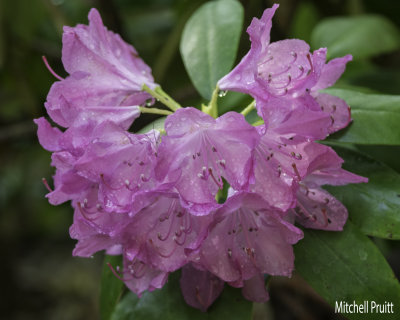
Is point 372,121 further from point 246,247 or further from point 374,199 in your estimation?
point 246,247

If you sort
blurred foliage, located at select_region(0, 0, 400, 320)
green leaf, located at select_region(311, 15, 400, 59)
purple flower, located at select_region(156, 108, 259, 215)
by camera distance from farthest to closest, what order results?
blurred foliage, located at select_region(0, 0, 400, 320)
green leaf, located at select_region(311, 15, 400, 59)
purple flower, located at select_region(156, 108, 259, 215)

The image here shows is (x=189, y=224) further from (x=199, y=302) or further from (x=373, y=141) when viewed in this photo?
(x=373, y=141)

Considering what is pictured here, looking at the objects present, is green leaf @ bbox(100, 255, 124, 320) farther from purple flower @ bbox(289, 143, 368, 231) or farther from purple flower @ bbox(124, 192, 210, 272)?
purple flower @ bbox(289, 143, 368, 231)

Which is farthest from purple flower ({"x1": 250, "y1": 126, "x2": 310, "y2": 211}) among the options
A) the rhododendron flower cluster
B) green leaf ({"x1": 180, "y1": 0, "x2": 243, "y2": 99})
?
green leaf ({"x1": 180, "y1": 0, "x2": 243, "y2": 99})

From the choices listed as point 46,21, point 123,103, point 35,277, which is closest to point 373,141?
point 123,103

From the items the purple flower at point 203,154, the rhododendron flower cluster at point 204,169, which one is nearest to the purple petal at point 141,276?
the rhododendron flower cluster at point 204,169

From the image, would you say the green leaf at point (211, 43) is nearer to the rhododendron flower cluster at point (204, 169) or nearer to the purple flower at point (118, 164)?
the rhododendron flower cluster at point (204, 169)

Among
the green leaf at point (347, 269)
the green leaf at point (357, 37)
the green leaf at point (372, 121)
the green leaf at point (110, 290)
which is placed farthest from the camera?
the green leaf at point (357, 37)
